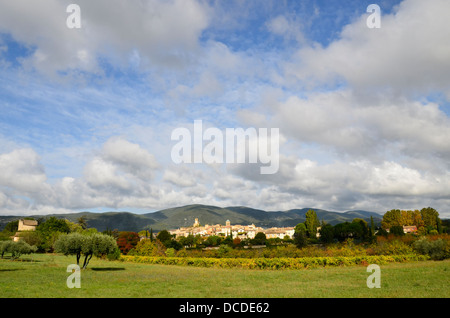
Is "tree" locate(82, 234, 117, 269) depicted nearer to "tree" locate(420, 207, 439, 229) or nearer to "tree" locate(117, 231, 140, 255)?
"tree" locate(117, 231, 140, 255)

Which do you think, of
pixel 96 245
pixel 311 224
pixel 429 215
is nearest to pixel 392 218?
pixel 429 215

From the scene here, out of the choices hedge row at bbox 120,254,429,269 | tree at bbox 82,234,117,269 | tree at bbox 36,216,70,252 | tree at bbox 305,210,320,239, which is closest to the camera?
tree at bbox 82,234,117,269

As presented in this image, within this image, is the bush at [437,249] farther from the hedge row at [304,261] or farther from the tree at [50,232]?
the tree at [50,232]

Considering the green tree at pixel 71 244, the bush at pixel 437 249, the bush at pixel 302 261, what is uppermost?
the green tree at pixel 71 244

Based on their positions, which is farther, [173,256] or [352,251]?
[173,256]

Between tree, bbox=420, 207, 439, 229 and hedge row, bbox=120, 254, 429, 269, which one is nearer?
hedge row, bbox=120, 254, 429, 269

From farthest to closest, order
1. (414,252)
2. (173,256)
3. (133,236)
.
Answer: (133,236) → (173,256) → (414,252)
